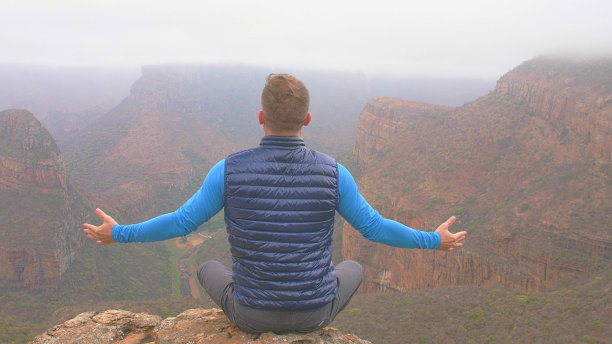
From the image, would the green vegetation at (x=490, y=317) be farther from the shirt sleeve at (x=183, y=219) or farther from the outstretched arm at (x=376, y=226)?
the shirt sleeve at (x=183, y=219)

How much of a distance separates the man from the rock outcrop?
324 millimetres

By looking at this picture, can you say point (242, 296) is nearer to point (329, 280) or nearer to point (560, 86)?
point (329, 280)

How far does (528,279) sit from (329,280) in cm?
2618

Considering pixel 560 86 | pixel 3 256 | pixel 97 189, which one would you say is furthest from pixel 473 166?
pixel 97 189

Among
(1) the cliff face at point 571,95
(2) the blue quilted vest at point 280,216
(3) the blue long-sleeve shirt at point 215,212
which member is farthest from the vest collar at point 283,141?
(1) the cliff face at point 571,95

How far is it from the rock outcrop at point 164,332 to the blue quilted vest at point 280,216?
0.77 metres

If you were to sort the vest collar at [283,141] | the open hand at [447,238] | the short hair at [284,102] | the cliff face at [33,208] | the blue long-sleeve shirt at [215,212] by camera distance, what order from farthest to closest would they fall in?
the cliff face at [33,208] < the open hand at [447,238] < the blue long-sleeve shirt at [215,212] < the vest collar at [283,141] < the short hair at [284,102]

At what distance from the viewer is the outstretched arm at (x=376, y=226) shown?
432cm

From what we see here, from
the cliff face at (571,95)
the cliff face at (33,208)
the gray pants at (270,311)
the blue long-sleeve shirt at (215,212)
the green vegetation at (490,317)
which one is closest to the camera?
the blue long-sleeve shirt at (215,212)

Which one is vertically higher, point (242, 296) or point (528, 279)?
point (242, 296)

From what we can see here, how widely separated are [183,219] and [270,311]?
1.32 meters

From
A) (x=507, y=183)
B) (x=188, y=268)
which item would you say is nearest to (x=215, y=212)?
(x=507, y=183)

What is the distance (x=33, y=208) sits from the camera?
1849 inches

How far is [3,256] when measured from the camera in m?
42.1
